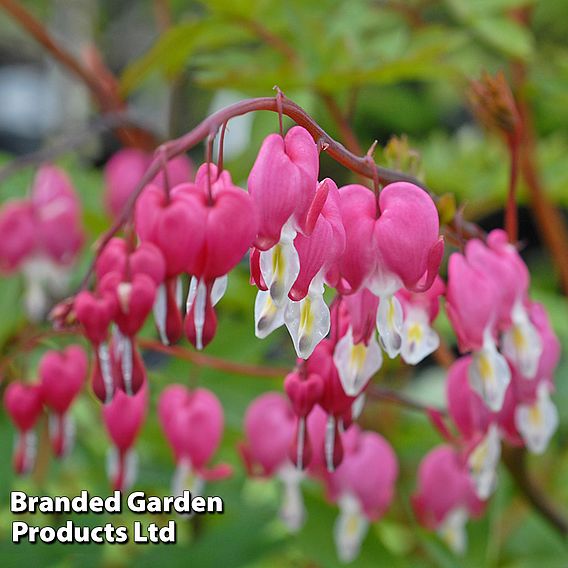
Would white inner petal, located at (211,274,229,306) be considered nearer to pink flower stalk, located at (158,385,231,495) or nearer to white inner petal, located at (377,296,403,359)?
white inner petal, located at (377,296,403,359)

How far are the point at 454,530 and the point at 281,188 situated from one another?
27.8 inches

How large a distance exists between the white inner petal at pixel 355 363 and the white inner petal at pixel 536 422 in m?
0.23

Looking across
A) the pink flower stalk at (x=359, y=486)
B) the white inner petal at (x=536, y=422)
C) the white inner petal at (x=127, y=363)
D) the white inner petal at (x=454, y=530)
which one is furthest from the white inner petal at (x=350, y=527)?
the white inner petal at (x=127, y=363)

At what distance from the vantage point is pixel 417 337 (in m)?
0.78

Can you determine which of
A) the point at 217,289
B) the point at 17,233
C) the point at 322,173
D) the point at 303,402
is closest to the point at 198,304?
the point at 217,289

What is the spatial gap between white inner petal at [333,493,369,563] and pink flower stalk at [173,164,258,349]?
552mm

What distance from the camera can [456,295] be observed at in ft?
2.66

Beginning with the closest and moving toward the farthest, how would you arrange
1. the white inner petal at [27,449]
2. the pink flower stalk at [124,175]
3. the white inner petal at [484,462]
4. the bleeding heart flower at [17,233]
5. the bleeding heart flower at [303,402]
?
1. the bleeding heart flower at [303,402]
2. the white inner petal at [484,462]
3. the white inner petal at [27,449]
4. the bleeding heart flower at [17,233]
5. the pink flower stalk at [124,175]

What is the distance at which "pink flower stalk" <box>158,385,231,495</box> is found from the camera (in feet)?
3.66

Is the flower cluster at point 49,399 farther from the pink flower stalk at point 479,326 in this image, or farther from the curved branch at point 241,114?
the pink flower stalk at point 479,326

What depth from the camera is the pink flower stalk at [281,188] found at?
654 millimetres

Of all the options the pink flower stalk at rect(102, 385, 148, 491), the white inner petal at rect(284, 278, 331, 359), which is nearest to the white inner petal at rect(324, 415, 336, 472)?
the white inner petal at rect(284, 278, 331, 359)

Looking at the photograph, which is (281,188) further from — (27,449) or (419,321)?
(27,449)

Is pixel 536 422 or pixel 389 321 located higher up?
pixel 389 321
